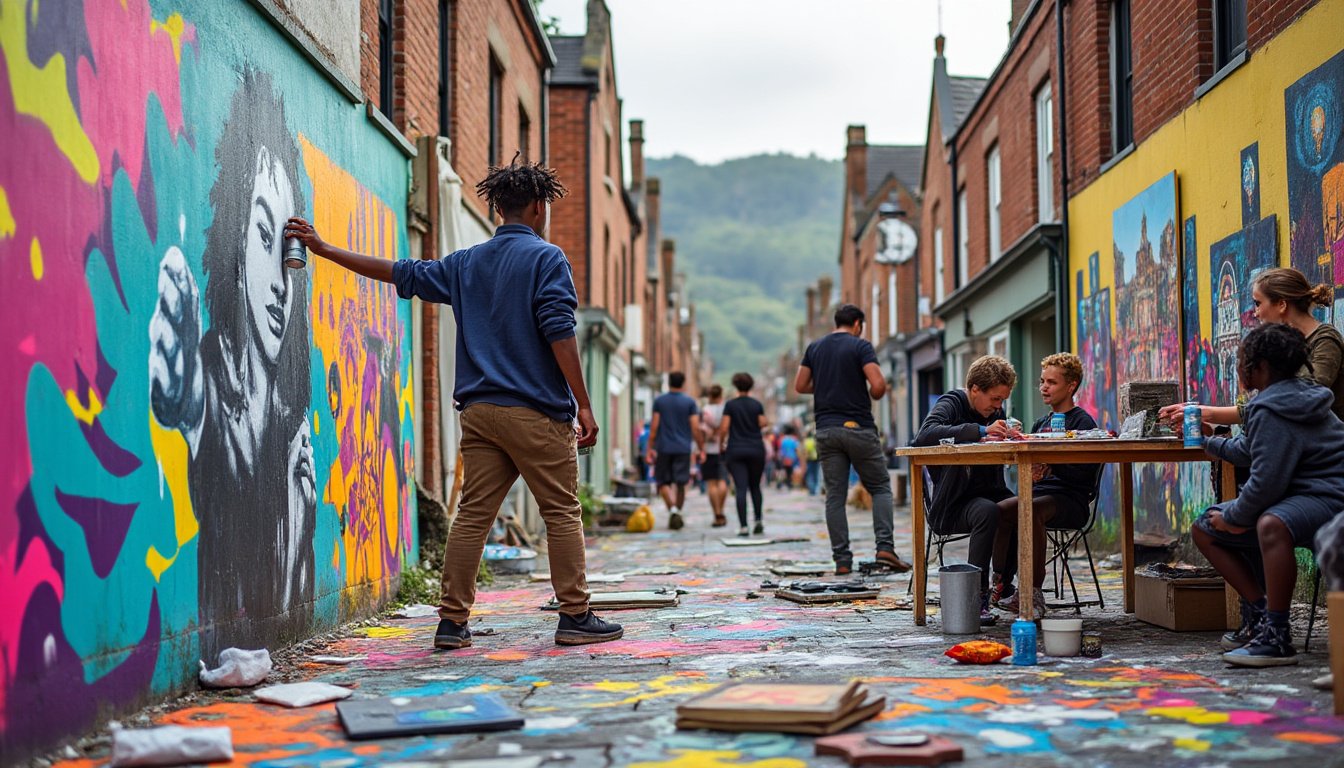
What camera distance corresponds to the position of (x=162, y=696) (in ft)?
14.9

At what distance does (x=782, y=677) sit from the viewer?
504cm

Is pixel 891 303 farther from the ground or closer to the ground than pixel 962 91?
closer to the ground

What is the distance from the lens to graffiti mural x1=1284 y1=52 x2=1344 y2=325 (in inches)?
265

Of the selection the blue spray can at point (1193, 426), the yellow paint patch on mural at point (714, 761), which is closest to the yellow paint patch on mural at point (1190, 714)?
the yellow paint patch on mural at point (714, 761)

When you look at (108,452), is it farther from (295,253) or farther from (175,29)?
(295,253)

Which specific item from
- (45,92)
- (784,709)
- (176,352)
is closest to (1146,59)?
(784,709)

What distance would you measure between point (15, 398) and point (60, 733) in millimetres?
1011


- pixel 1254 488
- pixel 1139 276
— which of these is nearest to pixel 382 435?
pixel 1254 488

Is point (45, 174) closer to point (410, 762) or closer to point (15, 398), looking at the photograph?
point (15, 398)

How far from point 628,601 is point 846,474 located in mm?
2798

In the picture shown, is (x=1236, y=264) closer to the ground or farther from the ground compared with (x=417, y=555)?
farther from the ground

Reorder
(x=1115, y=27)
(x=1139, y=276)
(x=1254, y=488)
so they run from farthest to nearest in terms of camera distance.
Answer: (x=1115, y=27), (x=1139, y=276), (x=1254, y=488)

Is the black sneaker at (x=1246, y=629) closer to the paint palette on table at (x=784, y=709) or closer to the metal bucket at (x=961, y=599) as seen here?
the metal bucket at (x=961, y=599)

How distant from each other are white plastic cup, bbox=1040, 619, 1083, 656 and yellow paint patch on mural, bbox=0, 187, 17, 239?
412 centimetres
